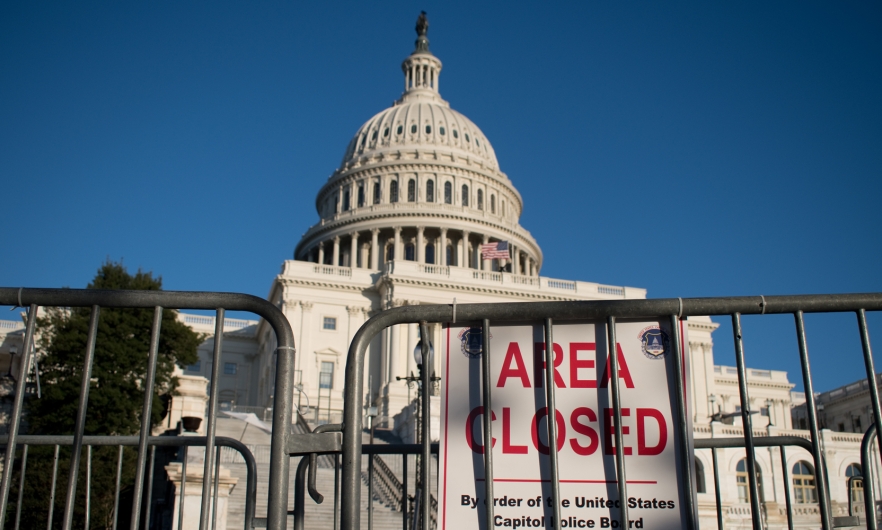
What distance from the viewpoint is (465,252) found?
77625 millimetres

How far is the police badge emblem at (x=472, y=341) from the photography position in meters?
4.74

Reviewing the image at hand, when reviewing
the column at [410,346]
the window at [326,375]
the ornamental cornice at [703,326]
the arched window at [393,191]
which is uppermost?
the arched window at [393,191]

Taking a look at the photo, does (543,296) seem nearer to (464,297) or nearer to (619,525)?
(464,297)

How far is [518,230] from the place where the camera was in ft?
273

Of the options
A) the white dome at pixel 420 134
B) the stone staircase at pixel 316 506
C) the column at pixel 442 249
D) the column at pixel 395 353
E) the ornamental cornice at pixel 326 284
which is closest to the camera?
the stone staircase at pixel 316 506

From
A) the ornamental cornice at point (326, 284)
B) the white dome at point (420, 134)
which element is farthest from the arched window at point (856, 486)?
the white dome at point (420, 134)

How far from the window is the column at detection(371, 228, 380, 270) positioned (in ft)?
57.6

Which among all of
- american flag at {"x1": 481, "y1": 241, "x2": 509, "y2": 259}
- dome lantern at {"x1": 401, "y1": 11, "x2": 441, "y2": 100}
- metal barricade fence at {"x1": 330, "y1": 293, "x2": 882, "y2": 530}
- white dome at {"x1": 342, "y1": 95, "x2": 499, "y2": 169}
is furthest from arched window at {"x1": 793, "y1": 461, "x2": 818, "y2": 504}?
dome lantern at {"x1": 401, "y1": 11, "x2": 441, "y2": 100}

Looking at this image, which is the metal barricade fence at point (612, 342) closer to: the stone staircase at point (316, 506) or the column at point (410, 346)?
the stone staircase at point (316, 506)

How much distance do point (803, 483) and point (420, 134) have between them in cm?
5869

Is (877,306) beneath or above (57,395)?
beneath

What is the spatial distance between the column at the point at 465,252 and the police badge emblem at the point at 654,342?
7187cm

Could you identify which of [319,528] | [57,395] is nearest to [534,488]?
[319,528]

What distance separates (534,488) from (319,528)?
15.0 metres
